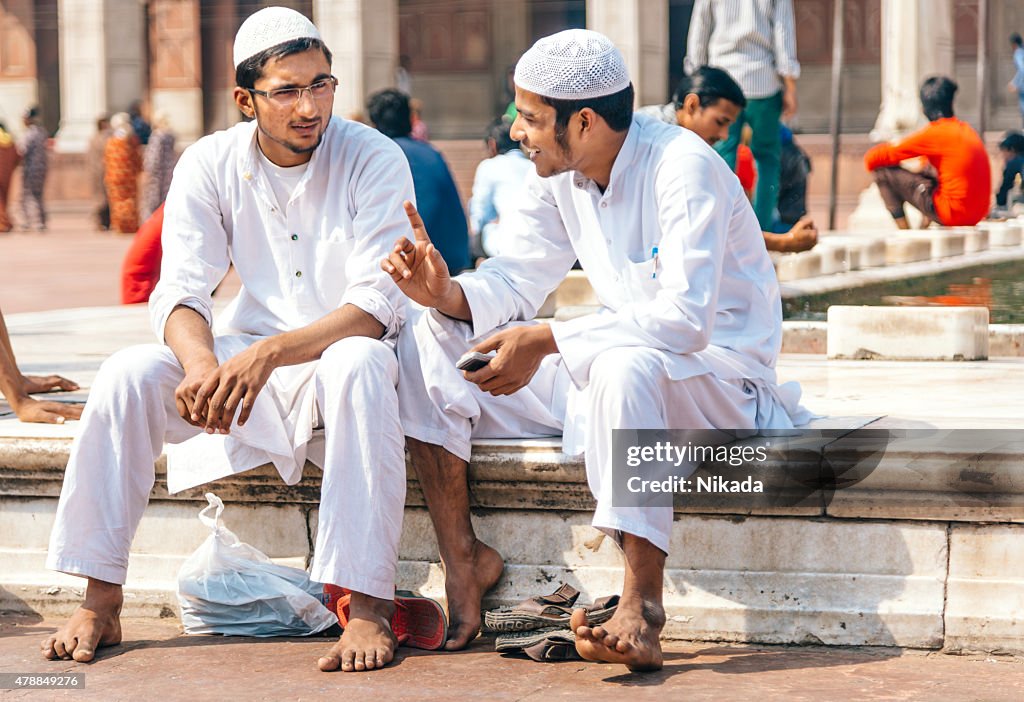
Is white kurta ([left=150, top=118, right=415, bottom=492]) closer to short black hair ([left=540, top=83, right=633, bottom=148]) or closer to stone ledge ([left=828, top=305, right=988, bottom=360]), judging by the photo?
short black hair ([left=540, top=83, right=633, bottom=148])

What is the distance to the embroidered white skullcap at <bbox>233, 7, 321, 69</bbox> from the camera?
427 centimetres

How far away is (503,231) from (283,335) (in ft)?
2.20

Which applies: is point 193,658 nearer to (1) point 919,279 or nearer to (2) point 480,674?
(2) point 480,674

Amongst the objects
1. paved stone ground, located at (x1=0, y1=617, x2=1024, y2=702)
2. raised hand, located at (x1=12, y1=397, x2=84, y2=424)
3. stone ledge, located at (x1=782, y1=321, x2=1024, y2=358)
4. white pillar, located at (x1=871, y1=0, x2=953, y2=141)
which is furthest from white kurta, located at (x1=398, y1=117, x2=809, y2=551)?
white pillar, located at (x1=871, y1=0, x2=953, y2=141)

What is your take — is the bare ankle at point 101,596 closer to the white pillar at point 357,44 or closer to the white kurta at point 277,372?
the white kurta at point 277,372

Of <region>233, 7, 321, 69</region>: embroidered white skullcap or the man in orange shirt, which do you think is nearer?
<region>233, 7, 321, 69</region>: embroidered white skullcap

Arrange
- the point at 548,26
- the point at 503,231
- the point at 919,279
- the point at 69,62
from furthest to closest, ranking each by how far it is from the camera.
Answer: the point at 548,26 → the point at 69,62 → the point at 919,279 → the point at 503,231

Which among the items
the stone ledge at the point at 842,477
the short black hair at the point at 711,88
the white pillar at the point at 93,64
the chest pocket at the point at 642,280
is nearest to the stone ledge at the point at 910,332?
the short black hair at the point at 711,88

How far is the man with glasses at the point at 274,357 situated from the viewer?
3.89 meters

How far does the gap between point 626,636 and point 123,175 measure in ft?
→ 65.2

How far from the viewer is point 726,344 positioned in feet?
13.2

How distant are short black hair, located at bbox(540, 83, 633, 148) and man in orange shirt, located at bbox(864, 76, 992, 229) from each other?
8335mm

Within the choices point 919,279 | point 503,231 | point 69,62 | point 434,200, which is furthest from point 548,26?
point 503,231

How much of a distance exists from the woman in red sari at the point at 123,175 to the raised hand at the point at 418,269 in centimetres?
1867
